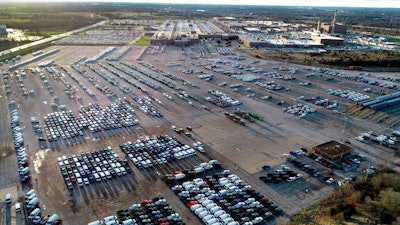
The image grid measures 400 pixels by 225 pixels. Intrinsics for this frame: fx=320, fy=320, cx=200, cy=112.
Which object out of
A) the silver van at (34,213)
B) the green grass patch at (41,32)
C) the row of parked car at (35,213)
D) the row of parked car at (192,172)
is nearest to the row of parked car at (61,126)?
the row of parked car at (35,213)

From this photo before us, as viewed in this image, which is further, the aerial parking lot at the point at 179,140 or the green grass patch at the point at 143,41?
the green grass patch at the point at 143,41

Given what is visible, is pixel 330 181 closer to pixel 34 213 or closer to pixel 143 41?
pixel 34 213

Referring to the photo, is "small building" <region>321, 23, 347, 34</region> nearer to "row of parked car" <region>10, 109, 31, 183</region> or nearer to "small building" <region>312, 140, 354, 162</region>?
"small building" <region>312, 140, 354, 162</region>

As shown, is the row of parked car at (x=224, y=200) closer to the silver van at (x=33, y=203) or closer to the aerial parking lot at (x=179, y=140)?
the aerial parking lot at (x=179, y=140)

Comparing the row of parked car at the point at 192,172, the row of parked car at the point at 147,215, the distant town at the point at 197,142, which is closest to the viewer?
the row of parked car at the point at 147,215

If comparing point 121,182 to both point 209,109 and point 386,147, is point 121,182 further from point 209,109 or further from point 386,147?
point 386,147

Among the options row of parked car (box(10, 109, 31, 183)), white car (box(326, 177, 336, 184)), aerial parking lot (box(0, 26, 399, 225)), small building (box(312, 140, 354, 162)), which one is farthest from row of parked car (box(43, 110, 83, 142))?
white car (box(326, 177, 336, 184))

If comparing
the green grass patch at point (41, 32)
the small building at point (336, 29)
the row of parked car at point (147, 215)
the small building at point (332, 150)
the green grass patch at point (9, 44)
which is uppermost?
the small building at point (336, 29)

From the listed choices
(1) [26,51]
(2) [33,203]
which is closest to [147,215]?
(2) [33,203]
